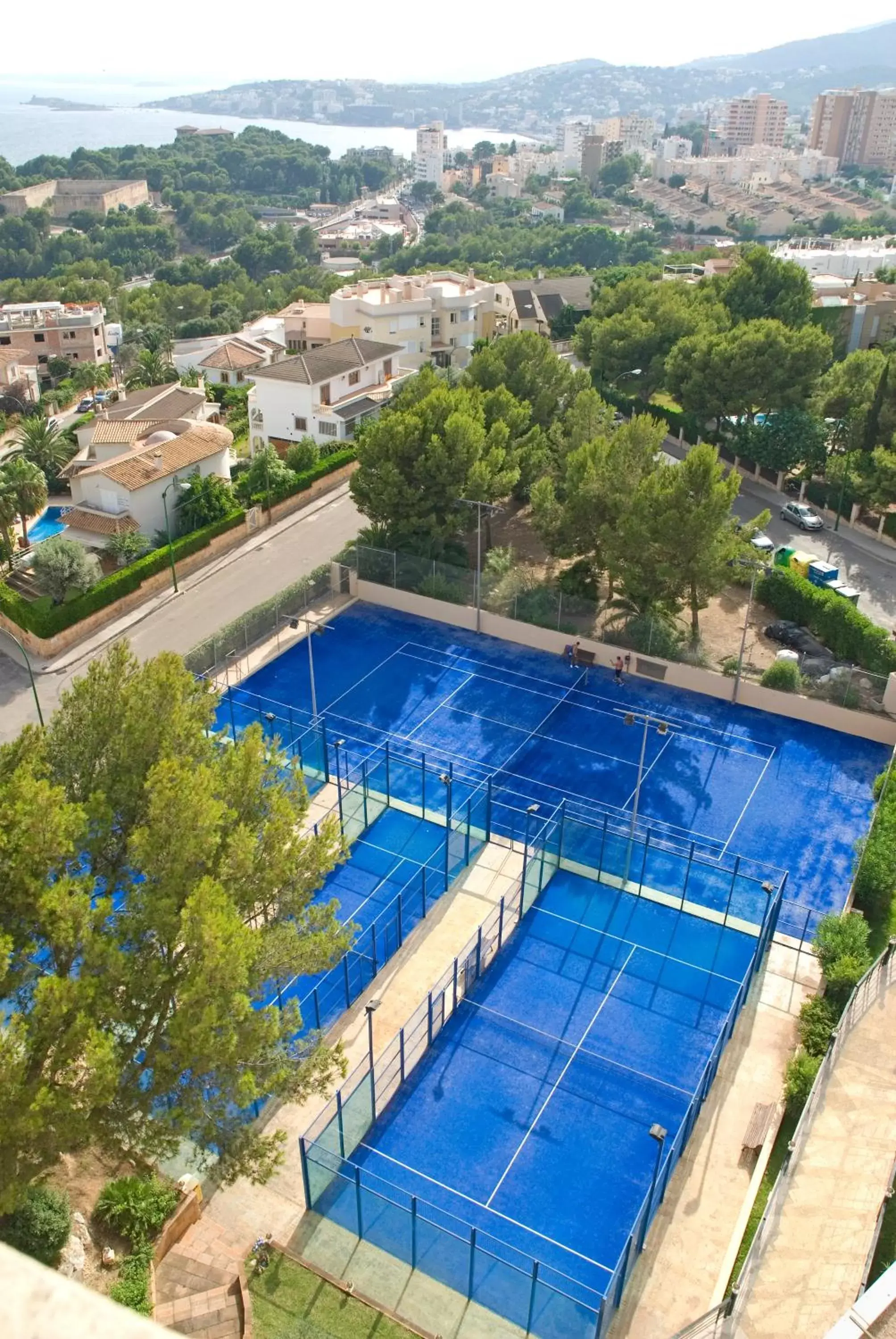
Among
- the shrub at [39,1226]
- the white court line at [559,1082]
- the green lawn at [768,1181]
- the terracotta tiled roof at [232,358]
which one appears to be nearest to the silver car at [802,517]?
the white court line at [559,1082]

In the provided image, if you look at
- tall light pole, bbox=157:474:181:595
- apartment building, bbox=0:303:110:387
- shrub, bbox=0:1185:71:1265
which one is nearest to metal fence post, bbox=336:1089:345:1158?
shrub, bbox=0:1185:71:1265

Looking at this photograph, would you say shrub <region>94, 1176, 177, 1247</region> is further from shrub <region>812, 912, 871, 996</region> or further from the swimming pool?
the swimming pool

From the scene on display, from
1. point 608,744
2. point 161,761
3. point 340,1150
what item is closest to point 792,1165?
point 340,1150

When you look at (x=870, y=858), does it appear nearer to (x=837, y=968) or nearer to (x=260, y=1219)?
(x=837, y=968)

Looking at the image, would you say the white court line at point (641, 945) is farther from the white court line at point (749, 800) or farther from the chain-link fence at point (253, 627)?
the chain-link fence at point (253, 627)

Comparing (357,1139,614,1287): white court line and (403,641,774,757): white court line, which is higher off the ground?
(357,1139,614,1287): white court line

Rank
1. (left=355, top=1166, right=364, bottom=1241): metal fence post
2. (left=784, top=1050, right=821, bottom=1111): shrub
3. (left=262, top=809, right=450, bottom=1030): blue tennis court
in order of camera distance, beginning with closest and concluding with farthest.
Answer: (left=355, top=1166, right=364, bottom=1241): metal fence post → (left=784, top=1050, right=821, bottom=1111): shrub → (left=262, top=809, right=450, bottom=1030): blue tennis court

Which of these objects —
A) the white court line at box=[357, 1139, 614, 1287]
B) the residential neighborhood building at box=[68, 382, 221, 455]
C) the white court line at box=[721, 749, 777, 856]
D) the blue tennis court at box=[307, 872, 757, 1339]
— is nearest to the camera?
the white court line at box=[357, 1139, 614, 1287]
